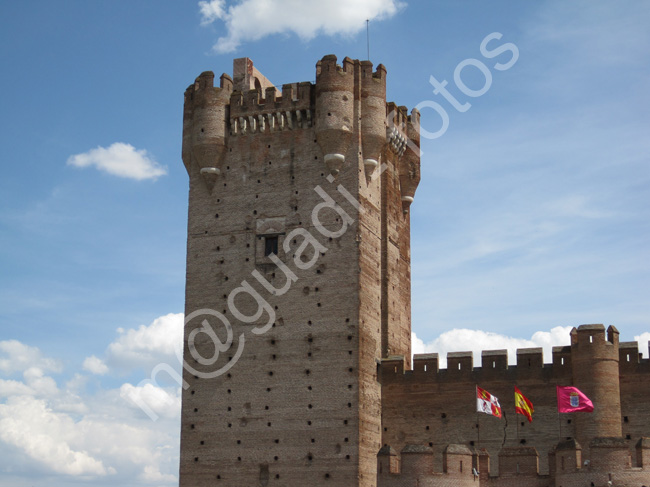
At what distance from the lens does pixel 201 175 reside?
46.5 metres

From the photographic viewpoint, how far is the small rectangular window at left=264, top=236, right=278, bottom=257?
44594mm

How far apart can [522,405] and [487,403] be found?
1474 mm

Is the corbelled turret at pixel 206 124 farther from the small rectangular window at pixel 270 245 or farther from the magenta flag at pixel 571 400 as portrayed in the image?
the magenta flag at pixel 571 400

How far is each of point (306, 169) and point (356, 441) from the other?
463 inches

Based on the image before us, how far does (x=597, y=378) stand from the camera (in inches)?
1604

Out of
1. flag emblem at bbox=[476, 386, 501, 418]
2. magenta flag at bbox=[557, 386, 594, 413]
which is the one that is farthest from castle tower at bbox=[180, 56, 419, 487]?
magenta flag at bbox=[557, 386, 594, 413]

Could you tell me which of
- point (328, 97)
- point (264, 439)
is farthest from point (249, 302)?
point (328, 97)

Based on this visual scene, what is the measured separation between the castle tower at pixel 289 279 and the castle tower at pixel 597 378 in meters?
8.21

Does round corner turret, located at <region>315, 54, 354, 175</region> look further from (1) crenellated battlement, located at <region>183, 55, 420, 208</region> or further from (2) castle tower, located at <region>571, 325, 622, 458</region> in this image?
(2) castle tower, located at <region>571, 325, 622, 458</region>

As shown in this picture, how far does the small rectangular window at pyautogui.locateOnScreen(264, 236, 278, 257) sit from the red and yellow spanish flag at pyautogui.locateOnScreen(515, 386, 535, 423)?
11.6 metres

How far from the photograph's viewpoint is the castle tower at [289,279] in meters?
41.9

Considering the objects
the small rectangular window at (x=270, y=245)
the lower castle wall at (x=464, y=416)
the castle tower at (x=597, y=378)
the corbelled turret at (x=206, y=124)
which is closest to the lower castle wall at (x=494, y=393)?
the lower castle wall at (x=464, y=416)

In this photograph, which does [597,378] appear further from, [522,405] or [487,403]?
[487,403]

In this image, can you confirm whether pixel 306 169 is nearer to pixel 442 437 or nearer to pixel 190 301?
pixel 190 301
